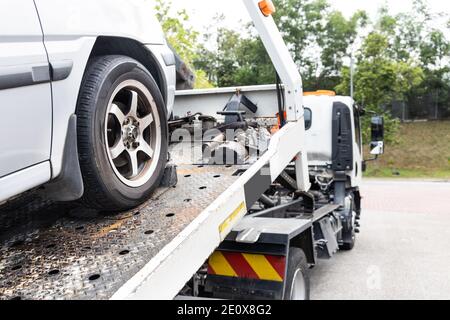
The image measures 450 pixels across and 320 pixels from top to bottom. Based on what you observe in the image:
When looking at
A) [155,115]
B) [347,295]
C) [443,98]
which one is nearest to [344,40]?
[443,98]

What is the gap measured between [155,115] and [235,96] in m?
1.77

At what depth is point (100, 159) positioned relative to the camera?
7.07 ft

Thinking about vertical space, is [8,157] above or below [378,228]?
above

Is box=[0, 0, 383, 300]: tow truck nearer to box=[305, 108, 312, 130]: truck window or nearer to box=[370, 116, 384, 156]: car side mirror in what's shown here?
box=[305, 108, 312, 130]: truck window

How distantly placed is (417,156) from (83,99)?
21.6 metres

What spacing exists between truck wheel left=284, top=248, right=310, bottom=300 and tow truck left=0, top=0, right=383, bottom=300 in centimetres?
1

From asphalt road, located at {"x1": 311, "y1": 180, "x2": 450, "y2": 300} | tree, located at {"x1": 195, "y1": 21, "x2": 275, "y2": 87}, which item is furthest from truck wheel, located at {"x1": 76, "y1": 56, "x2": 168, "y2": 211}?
tree, located at {"x1": 195, "y1": 21, "x2": 275, "y2": 87}

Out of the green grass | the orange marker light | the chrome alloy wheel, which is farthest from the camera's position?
the green grass

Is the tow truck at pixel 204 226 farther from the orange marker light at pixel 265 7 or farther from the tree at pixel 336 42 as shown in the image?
the tree at pixel 336 42

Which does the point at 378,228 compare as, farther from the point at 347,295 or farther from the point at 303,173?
the point at 303,173

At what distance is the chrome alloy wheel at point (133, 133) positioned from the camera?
2359 mm

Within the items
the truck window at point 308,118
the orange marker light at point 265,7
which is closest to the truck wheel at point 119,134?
the orange marker light at point 265,7

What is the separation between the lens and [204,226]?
225cm

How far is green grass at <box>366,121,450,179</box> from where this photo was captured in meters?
18.7
